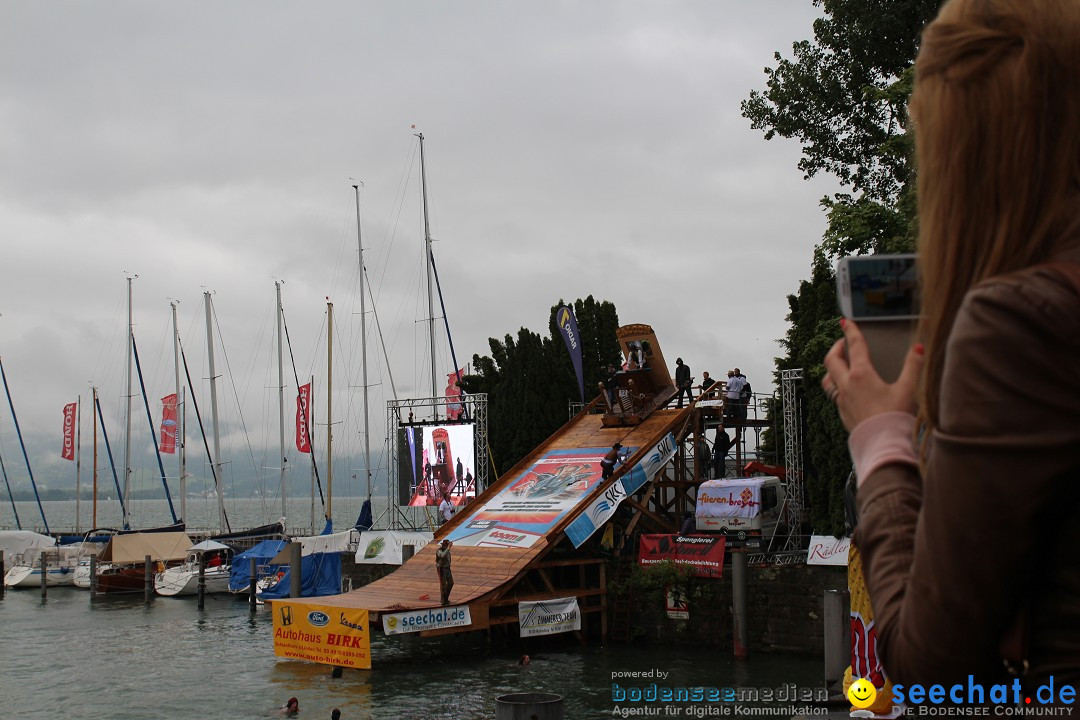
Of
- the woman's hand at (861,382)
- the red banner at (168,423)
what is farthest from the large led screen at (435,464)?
the woman's hand at (861,382)

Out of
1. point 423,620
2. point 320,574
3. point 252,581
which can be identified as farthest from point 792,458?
point 252,581

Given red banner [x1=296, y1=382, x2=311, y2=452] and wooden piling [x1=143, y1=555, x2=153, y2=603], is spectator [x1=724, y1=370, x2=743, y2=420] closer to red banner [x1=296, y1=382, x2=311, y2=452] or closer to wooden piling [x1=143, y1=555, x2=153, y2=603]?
wooden piling [x1=143, y1=555, x2=153, y2=603]

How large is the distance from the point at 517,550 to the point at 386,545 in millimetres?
8431

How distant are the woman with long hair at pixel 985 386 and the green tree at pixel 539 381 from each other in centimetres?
3967

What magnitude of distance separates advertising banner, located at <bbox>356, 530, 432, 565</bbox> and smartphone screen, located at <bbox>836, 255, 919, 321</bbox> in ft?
99.2

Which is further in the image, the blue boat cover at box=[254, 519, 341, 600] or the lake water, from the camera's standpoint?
the blue boat cover at box=[254, 519, 341, 600]

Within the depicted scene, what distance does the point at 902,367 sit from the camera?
149 centimetres

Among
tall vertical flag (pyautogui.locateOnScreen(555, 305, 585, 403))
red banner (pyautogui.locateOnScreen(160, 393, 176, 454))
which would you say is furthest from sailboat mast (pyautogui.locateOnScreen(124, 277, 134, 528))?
tall vertical flag (pyautogui.locateOnScreen(555, 305, 585, 403))

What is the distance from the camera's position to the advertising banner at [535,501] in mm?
26156

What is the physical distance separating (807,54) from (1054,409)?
28494 millimetres

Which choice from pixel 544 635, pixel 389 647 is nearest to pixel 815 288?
pixel 544 635

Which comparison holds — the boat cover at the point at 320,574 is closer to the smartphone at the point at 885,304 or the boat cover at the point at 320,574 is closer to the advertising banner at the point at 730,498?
the advertising banner at the point at 730,498

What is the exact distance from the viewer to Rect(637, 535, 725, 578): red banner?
78.4ft

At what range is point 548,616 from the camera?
24.6 meters
